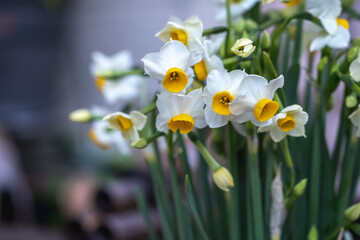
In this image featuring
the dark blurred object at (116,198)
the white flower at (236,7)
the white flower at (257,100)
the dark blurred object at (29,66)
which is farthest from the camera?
the dark blurred object at (29,66)

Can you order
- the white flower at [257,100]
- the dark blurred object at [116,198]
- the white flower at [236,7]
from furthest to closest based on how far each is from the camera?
1. the dark blurred object at [116,198]
2. the white flower at [236,7]
3. the white flower at [257,100]

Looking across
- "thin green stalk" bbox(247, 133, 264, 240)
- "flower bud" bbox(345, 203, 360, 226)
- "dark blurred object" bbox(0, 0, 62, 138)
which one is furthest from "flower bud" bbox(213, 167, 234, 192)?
"dark blurred object" bbox(0, 0, 62, 138)

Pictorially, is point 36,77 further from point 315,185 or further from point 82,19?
point 315,185

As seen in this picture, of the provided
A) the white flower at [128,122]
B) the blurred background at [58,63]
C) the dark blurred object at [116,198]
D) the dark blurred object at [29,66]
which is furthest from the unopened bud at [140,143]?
the dark blurred object at [29,66]

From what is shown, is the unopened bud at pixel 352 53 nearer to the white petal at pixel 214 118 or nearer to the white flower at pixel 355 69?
the white flower at pixel 355 69

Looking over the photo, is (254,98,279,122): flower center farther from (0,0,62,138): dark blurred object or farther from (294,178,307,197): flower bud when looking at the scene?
(0,0,62,138): dark blurred object
